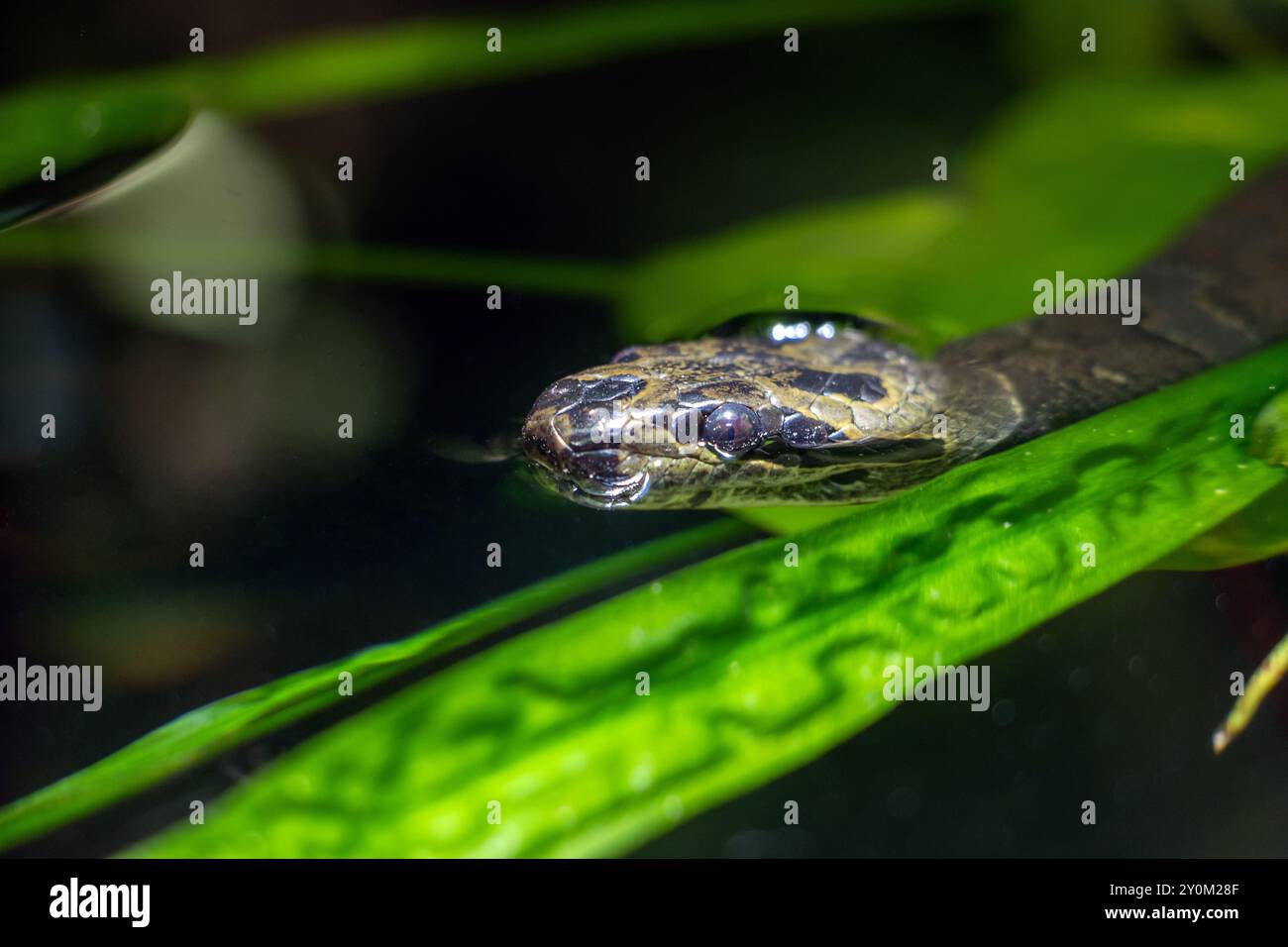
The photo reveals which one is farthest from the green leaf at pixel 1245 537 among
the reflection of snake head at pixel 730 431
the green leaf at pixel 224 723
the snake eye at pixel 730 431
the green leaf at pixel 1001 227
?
the green leaf at pixel 224 723

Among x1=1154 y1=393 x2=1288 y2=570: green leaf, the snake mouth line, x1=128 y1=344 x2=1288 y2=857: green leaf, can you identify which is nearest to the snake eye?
the snake mouth line

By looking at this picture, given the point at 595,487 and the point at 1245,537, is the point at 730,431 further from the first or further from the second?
the point at 1245,537

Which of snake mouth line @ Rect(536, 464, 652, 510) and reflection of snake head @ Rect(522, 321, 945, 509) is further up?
reflection of snake head @ Rect(522, 321, 945, 509)

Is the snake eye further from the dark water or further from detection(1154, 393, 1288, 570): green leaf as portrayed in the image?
detection(1154, 393, 1288, 570): green leaf

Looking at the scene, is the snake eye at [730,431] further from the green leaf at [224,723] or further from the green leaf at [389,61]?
the green leaf at [389,61]

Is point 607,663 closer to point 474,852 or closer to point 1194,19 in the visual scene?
point 474,852

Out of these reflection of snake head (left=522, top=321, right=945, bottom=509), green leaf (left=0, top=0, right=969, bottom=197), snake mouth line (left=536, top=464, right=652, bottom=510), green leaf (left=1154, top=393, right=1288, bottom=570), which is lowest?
green leaf (left=1154, top=393, right=1288, bottom=570)

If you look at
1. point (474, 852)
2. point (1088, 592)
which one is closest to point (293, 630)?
point (474, 852)
